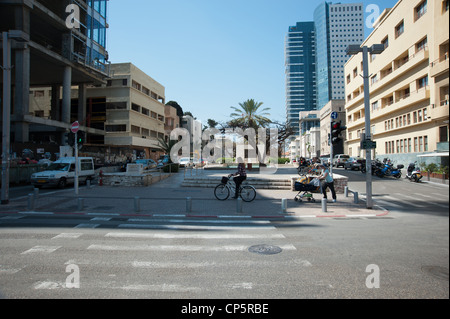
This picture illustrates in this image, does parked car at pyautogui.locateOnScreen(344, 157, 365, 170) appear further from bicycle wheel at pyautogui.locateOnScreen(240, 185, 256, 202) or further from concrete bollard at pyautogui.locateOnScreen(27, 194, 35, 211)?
concrete bollard at pyautogui.locateOnScreen(27, 194, 35, 211)

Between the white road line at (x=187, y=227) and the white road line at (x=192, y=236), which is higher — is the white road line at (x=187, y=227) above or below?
below

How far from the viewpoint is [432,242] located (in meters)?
1.90

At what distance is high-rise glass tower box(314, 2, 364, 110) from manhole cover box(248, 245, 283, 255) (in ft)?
515

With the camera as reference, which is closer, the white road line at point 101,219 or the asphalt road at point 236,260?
the asphalt road at point 236,260

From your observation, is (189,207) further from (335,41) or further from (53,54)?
(335,41)

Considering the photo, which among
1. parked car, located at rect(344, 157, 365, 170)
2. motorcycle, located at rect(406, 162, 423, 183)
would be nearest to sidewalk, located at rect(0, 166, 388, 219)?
motorcycle, located at rect(406, 162, 423, 183)

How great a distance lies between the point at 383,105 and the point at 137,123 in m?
39.5

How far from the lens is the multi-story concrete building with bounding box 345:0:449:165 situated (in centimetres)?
2616

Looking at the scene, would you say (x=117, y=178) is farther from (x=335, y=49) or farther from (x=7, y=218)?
(x=335, y=49)

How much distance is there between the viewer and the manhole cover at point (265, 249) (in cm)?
543

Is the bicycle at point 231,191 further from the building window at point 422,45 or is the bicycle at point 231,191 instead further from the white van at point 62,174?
the building window at point 422,45

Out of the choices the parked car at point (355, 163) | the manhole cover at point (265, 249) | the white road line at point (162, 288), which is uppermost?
the parked car at point (355, 163)

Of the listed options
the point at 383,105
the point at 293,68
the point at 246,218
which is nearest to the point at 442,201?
the point at 246,218

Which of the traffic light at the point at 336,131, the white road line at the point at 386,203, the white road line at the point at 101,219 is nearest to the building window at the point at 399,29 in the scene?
the traffic light at the point at 336,131
